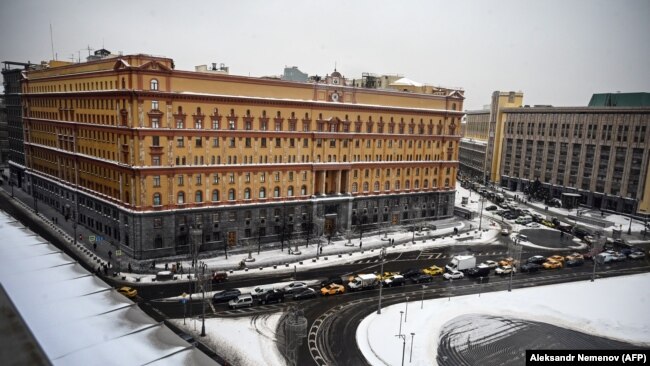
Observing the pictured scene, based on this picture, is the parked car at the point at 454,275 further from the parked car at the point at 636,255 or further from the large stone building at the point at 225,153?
the parked car at the point at 636,255

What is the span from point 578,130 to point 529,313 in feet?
274

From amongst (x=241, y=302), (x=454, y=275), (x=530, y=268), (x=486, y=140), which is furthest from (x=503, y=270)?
(x=486, y=140)

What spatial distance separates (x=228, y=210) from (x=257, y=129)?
13.4m

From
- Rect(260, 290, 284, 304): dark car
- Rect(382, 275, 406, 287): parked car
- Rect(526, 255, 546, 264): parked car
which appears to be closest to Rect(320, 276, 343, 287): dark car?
Rect(382, 275, 406, 287): parked car

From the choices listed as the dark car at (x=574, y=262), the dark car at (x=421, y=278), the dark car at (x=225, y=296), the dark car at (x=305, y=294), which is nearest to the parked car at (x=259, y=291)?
the dark car at (x=225, y=296)

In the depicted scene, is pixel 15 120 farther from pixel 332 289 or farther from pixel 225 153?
pixel 332 289

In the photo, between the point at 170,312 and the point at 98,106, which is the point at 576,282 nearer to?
the point at 170,312

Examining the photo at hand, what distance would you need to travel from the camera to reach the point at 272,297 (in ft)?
168

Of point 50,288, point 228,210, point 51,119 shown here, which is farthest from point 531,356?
point 51,119

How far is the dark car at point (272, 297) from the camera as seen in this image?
2005 inches

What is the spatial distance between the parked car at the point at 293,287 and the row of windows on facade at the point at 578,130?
90957mm

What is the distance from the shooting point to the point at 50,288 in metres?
30.8

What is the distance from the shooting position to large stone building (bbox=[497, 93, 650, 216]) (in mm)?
103562

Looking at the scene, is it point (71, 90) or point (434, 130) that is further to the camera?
point (434, 130)
